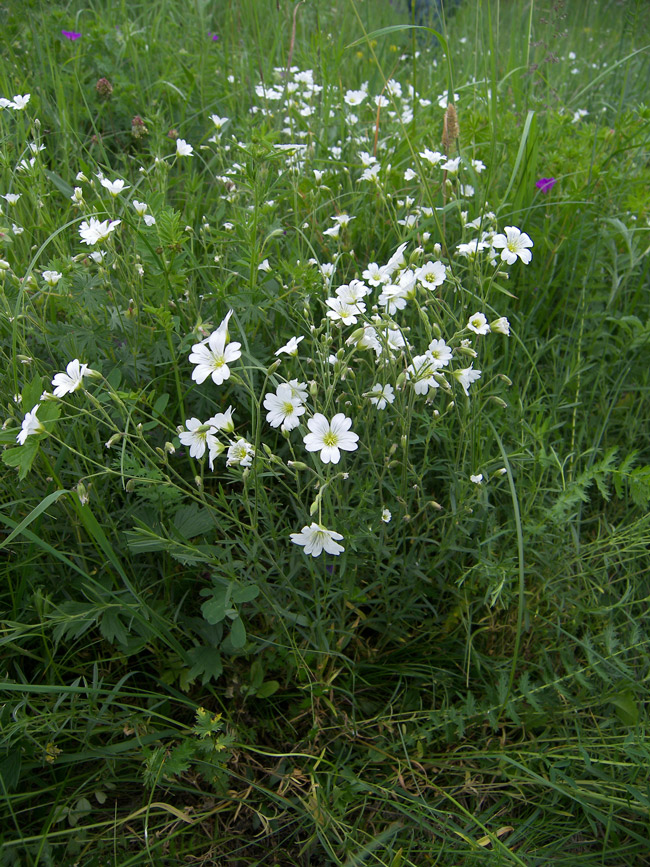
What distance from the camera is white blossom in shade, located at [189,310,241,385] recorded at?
146 centimetres

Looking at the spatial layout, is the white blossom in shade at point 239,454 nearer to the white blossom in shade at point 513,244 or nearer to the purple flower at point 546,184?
the white blossom in shade at point 513,244

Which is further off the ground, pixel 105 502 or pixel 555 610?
pixel 105 502

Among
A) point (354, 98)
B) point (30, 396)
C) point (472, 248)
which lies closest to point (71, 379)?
point (30, 396)

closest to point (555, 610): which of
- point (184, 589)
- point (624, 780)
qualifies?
point (624, 780)

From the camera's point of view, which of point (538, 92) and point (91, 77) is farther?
point (538, 92)

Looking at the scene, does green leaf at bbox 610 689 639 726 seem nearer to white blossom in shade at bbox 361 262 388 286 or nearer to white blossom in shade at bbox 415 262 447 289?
white blossom in shade at bbox 415 262 447 289

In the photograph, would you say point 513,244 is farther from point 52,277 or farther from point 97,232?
point 52,277

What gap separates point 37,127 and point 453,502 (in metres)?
1.99

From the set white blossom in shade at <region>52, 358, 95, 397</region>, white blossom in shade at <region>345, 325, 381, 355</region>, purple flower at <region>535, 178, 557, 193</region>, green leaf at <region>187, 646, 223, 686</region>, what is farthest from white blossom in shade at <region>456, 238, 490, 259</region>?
green leaf at <region>187, 646, 223, 686</region>

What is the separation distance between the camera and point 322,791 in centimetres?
157

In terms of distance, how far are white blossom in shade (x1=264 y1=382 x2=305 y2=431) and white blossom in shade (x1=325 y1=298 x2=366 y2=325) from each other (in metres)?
0.26

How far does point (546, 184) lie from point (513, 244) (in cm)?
82

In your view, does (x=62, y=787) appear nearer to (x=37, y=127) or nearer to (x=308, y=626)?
(x=308, y=626)

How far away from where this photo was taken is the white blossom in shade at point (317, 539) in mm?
1371
